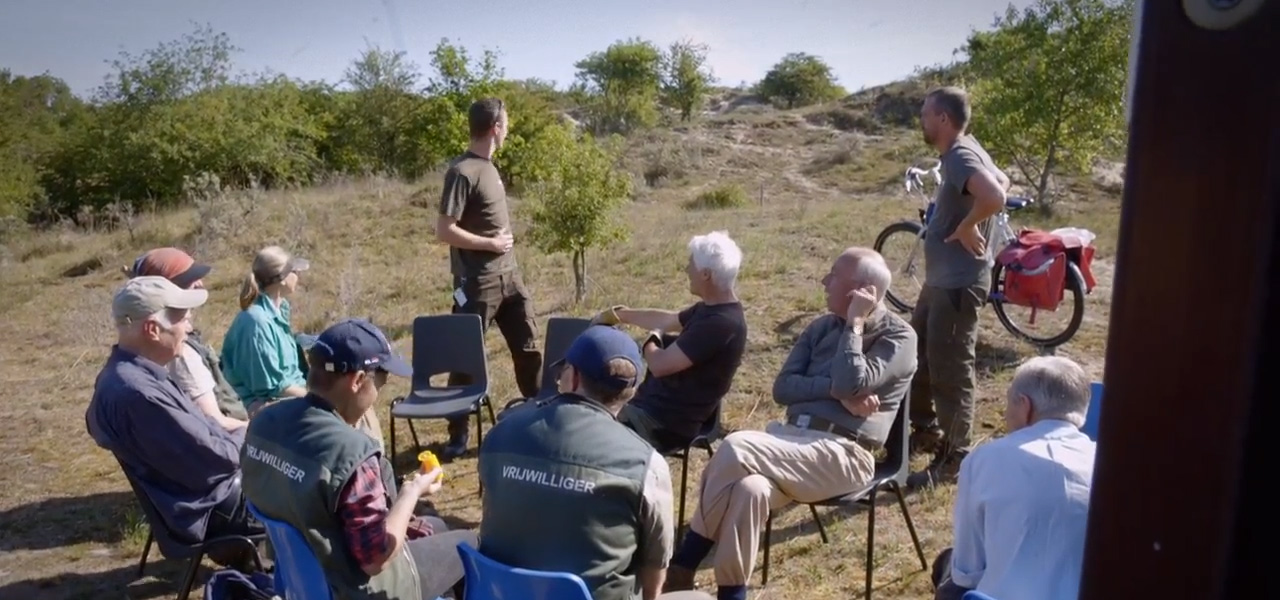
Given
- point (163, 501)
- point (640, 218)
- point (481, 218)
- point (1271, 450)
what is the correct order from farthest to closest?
point (640, 218) → point (481, 218) → point (163, 501) → point (1271, 450)

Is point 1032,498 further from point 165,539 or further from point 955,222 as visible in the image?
point 165,539

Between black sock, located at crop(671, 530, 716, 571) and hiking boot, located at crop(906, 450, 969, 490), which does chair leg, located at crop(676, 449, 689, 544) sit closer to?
black sock, located at crop(671, 530, 716, 571)

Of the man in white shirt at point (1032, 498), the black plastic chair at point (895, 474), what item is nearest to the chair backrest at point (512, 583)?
the man in white shirt at point (1032, 498)

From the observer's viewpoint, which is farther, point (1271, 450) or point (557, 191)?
point (557, 191)

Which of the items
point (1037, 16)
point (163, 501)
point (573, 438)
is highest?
point (1037, 16)

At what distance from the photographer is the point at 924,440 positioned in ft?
17.3

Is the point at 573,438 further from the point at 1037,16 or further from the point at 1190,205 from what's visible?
the point at 1037,16

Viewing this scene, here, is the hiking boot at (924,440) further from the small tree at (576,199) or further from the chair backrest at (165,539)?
the small tree at (576,199)

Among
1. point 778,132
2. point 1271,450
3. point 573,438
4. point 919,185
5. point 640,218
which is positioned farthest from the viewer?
point 778,132

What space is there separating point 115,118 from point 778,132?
53.9 ft

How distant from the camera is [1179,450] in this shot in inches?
26.9

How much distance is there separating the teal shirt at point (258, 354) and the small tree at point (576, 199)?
4196 mm

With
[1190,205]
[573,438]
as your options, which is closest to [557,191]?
[573,438]

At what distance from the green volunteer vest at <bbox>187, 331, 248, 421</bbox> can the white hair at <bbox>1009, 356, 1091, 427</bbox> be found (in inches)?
139
